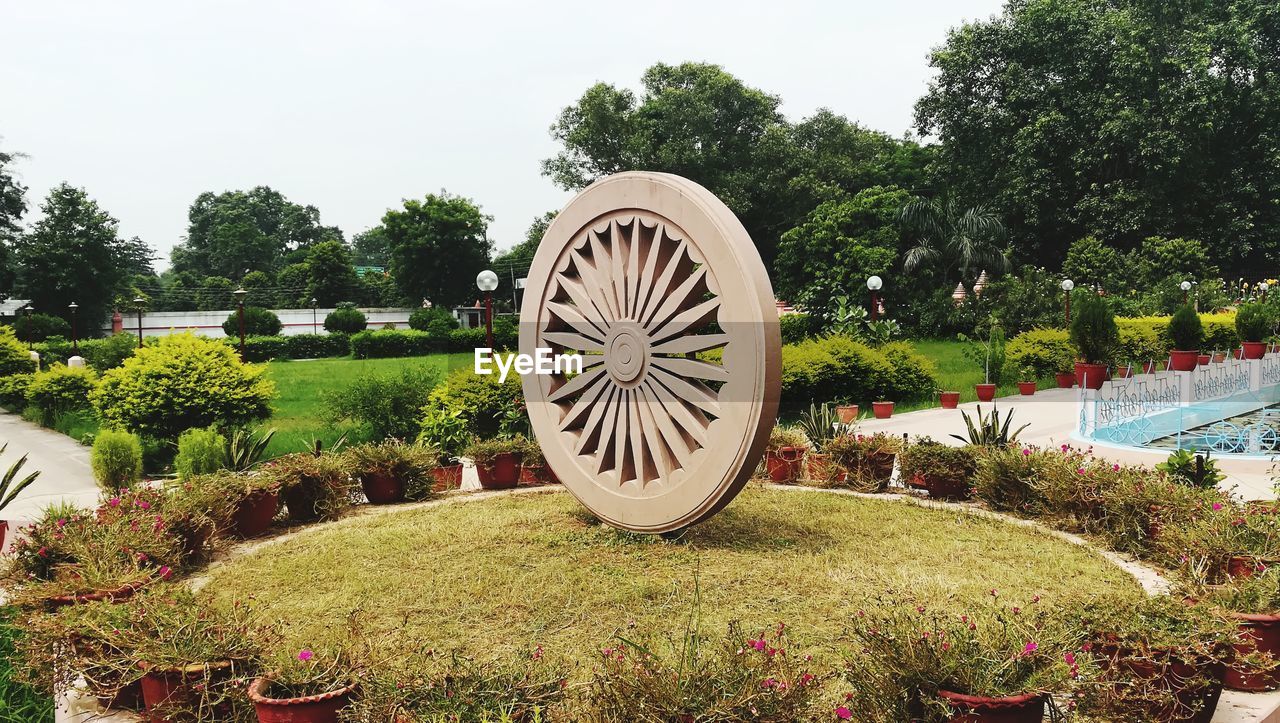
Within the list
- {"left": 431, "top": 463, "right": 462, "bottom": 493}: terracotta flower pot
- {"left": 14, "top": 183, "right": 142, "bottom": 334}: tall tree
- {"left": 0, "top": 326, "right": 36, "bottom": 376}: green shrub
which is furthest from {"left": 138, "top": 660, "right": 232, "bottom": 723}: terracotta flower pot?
{"left": 14, "top": 183, "right": 142, "bottom": 334}: tall tree

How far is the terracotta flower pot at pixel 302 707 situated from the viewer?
3018 millimetres

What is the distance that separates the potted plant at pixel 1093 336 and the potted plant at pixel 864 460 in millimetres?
9857

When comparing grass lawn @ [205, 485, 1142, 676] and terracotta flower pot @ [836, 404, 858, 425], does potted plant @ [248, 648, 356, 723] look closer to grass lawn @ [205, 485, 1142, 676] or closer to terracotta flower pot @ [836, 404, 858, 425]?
grass lawn @ [205, 485, 1142, 676]

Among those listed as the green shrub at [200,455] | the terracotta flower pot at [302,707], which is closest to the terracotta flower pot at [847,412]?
the green shrub at [200,455]

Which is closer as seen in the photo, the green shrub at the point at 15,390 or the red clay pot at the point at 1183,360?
the red clay pot at the point at 1183,360

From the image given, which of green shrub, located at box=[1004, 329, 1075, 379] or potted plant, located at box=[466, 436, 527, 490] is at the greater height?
green shrub, located at box=[1004, 329, 1075, 379]

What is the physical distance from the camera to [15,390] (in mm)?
18891

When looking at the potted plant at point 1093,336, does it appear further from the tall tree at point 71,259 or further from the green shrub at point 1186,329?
the tall tree at point 71,259

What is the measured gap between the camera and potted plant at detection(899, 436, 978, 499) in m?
7.35

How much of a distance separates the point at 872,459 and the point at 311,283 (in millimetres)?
46714

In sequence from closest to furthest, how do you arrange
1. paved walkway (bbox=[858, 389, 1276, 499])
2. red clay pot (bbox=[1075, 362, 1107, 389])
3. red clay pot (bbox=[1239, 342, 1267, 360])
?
paved walkway (bbox=[858, 389, 1276, 499]) → red clay pot (bbox=[1075, 362, 1107, 389]) → red clay pot (bbox=[1239, 342, 1267, 360])

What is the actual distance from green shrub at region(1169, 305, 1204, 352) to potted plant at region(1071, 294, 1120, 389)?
2.58m

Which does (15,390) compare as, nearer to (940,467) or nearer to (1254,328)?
(940,467)

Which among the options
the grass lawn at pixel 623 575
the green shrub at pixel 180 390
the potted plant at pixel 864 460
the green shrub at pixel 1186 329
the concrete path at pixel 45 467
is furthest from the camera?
the green shrub at pixel 1186 329
